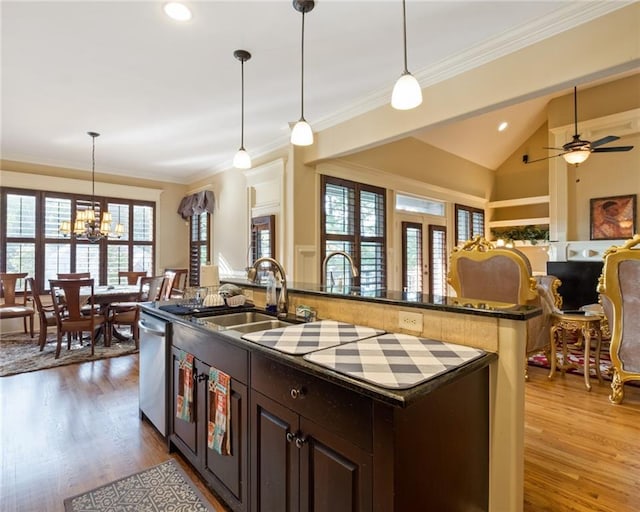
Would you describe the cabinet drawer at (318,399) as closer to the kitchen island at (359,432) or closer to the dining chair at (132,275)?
the kitchen island at (359,432)

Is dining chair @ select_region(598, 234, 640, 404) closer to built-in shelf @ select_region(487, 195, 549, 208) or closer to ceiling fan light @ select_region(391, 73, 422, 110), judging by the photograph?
ceiling fan light @ select_region(391, 73, 422, 110)

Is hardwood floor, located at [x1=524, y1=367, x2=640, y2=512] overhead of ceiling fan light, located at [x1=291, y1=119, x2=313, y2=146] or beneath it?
beneath

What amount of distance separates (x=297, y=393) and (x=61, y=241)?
6.38m

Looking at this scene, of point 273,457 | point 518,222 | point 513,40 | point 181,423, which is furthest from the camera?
point 518,222

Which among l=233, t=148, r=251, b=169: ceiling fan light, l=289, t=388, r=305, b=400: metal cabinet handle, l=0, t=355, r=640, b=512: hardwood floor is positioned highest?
l=233, t=148, r=251, b=169: ceiling fan light

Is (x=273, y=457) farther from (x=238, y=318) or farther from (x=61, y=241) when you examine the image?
(x=61, y=241)

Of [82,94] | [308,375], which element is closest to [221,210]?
[82,94]

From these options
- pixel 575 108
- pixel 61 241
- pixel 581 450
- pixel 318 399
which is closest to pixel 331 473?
pixel 318 399

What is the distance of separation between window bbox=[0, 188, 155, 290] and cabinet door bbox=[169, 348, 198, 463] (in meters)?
5.01

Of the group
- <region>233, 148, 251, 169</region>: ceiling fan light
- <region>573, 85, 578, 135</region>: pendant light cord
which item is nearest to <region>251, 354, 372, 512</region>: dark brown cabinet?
<region>233, 148, 251, 169</region>: ceiling fan light

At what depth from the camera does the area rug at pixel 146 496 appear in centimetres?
175

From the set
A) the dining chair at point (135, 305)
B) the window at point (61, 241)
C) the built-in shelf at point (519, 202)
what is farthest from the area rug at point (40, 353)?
Result: the built-in shelf at point (519, 202)

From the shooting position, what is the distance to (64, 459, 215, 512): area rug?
1.75m

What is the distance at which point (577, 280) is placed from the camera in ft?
19.7
